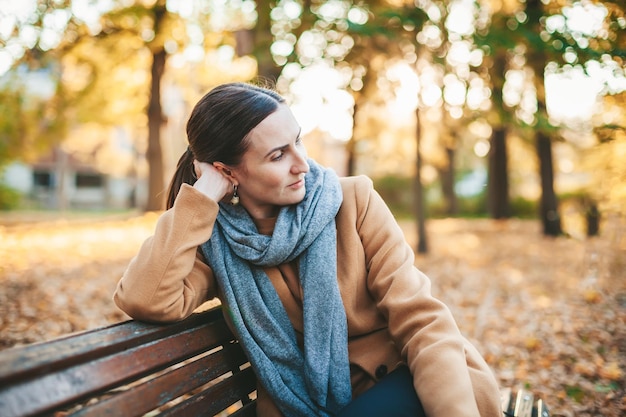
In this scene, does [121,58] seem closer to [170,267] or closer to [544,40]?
[544,40]

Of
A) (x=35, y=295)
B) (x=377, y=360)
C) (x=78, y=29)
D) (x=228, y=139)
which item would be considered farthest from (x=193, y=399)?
(x=78, y=29)

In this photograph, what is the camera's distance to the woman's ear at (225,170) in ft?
6.71

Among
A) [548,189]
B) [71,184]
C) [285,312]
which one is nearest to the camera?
[285,312]

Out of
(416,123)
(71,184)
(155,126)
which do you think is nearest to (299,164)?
(416,123)

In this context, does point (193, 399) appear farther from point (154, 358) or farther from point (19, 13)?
point (19, 13)

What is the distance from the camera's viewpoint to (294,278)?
204 centimetres

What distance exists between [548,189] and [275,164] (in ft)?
41.6

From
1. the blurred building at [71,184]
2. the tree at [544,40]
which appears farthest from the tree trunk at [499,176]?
the blurred building at [71,184]

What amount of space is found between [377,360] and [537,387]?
278 cm

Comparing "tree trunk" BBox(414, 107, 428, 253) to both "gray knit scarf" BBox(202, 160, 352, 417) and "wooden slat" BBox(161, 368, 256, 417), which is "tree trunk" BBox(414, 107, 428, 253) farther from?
"wooden slat" BBox(161, 368, 256, 417)

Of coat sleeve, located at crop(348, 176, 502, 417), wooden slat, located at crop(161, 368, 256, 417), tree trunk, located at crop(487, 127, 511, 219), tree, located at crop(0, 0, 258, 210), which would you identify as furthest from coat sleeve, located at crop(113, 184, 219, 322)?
tree trunk, located at crop(487, 127, 511, 219)

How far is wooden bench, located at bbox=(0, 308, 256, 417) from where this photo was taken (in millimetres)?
1181

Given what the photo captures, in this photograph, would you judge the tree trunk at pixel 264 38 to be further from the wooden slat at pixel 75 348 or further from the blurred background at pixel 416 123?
the wooden slat at pixel 75 348

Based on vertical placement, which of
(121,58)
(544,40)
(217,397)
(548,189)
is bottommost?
(217,397)
